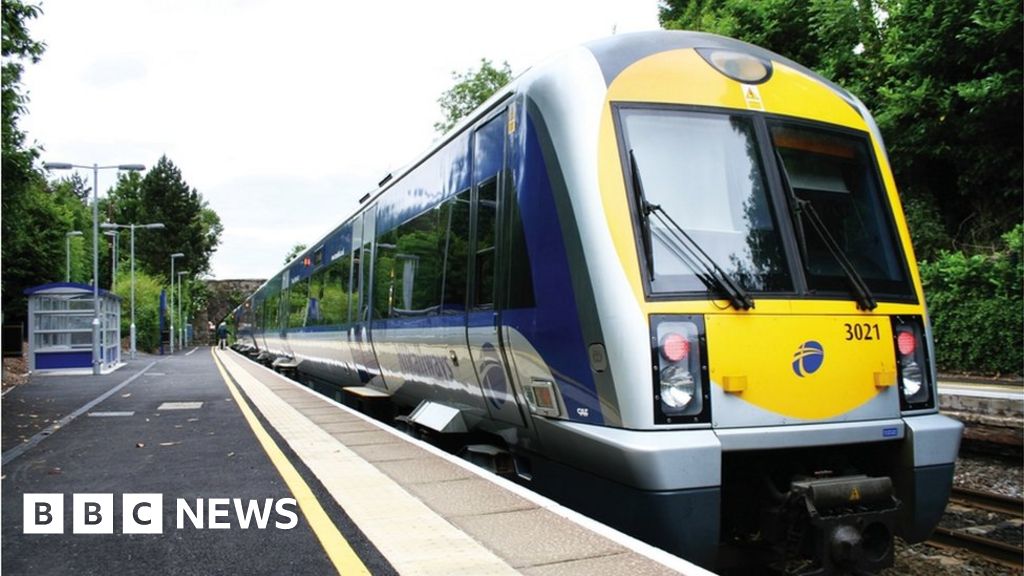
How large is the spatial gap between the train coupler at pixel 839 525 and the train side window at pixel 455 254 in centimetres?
300

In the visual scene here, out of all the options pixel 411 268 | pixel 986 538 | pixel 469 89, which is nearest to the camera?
pixel 986 538

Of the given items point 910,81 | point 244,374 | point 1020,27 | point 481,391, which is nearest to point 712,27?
point 910,81

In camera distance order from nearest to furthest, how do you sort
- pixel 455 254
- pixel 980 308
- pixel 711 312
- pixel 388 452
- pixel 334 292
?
1. pixel 711 312
2. pixel 455 254
3. pixel 388 452
4. pixel 334 292
5. pixel 980 308

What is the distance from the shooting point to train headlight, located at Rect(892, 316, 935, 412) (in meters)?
4.68

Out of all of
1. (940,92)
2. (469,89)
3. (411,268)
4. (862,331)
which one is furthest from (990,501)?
(469,89)

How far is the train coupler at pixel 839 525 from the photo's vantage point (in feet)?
13.0

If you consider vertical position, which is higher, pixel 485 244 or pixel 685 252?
pixel 485 244

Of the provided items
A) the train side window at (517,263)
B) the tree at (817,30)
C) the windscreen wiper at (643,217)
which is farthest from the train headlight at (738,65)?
the tree at (817,30)

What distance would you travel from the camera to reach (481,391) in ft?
20.1

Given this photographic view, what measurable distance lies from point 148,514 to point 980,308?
16079 millimetres

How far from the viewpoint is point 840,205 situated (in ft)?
16.5

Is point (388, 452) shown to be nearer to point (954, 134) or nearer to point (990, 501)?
point (990, 501)

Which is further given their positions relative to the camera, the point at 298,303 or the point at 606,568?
the point at 298,303

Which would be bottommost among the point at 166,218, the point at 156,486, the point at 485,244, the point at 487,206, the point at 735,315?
the point at 156,486
